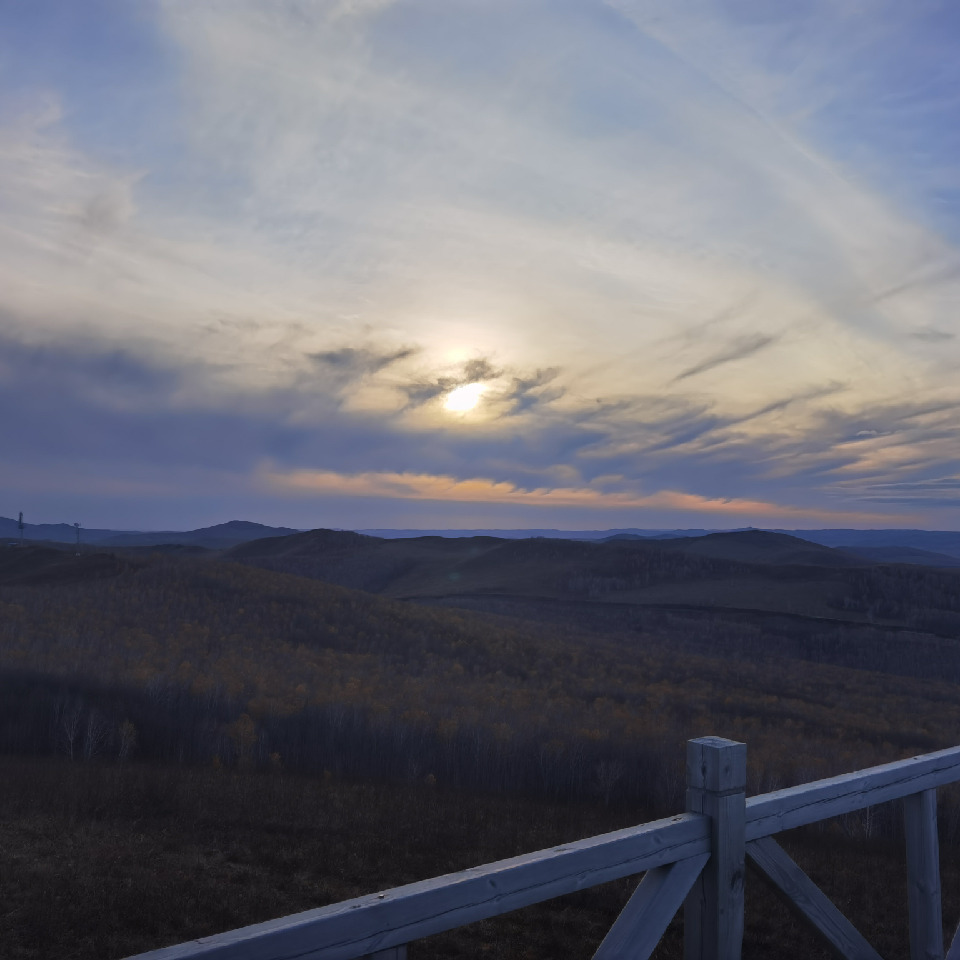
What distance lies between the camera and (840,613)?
55.4m

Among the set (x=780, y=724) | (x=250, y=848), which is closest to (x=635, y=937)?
(x=250, y=848)

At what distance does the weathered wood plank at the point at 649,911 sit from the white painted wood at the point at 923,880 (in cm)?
201

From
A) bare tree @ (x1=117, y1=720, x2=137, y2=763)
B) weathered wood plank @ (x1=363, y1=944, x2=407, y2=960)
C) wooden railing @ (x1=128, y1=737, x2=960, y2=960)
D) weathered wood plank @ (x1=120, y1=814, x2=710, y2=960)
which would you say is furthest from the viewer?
bare tree @ (x1=117, y1=720, x2=137, y2=763)

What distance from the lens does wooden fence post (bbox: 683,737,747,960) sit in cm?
335

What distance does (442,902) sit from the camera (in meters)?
2.54

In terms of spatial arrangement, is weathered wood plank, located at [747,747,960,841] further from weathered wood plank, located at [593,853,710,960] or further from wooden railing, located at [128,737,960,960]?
weathered wood plank, located at [593,853,710,960]

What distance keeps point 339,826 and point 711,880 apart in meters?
7.44

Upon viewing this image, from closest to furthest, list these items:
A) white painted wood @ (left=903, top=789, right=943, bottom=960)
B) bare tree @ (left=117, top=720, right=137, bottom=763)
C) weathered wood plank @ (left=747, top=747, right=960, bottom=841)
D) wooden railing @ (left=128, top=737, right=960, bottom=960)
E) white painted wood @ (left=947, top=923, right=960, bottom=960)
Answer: wooden railing @ (left=128, top=737, right=960, bottom=960)
weathered wood plank @ (left=747, top=747, right=960, bottom=841)
white painted wood @ (left=903, top=789, right=943, bottom=960)
white painted wood @ (left=947, top=923, right=960, bottom=960)
bare tree @ (left=117, top=720, right=137, bottom=763)

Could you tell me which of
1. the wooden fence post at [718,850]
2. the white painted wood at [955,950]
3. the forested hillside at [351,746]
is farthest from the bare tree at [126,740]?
the white painted wood at [955,950]

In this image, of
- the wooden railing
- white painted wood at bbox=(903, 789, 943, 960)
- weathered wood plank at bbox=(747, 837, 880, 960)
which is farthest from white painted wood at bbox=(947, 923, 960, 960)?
weathered wood plank at bbox=(747, 837, 880, 960)

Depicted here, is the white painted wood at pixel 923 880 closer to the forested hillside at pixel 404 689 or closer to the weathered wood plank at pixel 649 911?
the weathered wood plank at pixel 649 911

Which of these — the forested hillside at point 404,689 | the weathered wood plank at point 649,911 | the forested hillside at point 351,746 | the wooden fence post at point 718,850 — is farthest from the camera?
the forested hillside at point 404,689

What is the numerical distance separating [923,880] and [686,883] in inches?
86.5

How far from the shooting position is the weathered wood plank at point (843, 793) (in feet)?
11.6
